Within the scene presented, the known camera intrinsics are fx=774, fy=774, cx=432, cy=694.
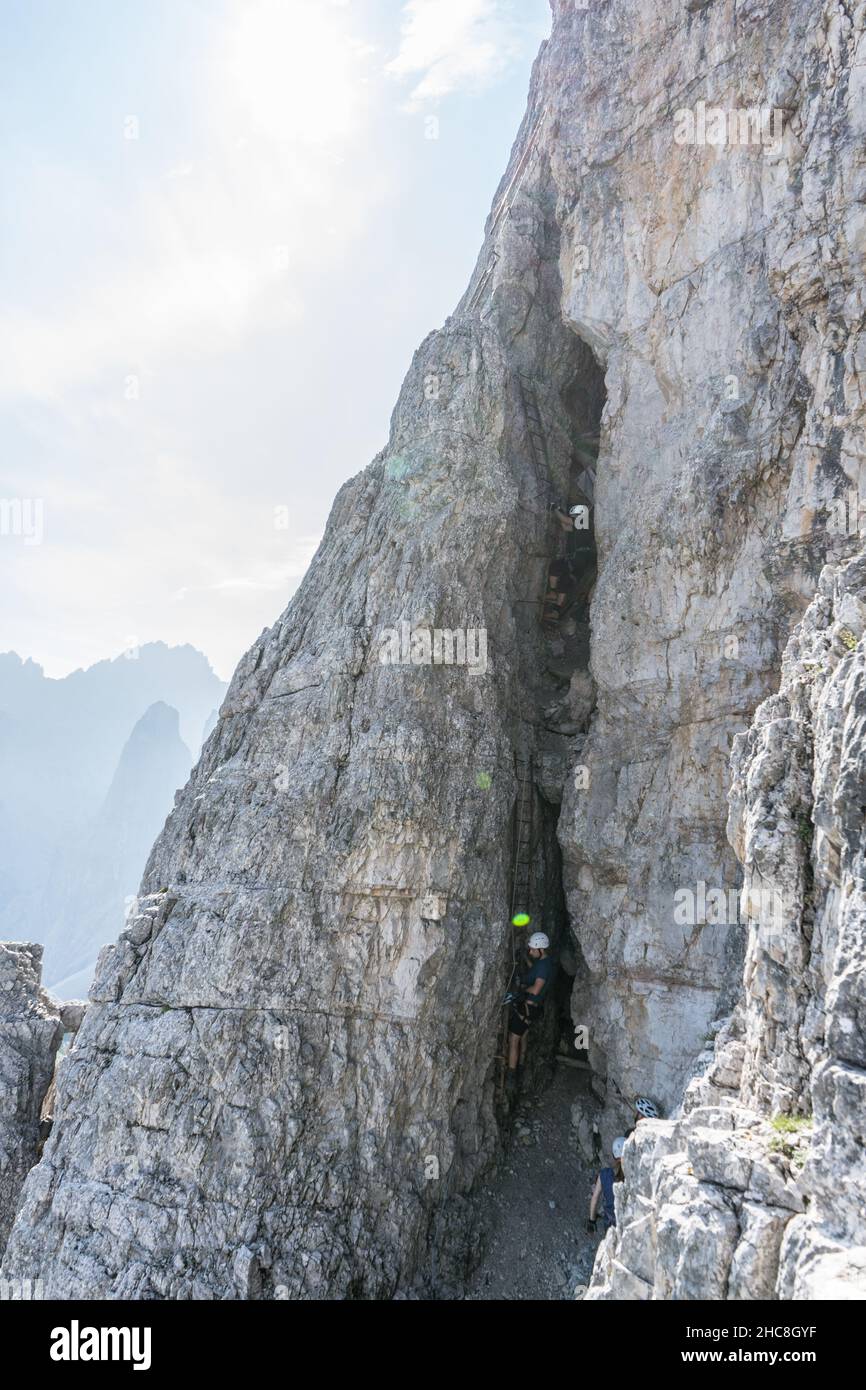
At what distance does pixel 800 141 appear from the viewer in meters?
19.0

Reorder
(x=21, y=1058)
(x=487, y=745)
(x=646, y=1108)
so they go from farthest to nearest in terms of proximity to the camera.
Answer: (x=21, y=1058)
(x=487, y=745)
(x=646, y=1108)

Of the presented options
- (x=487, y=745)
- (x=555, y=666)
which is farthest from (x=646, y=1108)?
(x=555, y=666)

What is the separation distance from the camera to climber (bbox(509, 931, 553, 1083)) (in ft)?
70.2

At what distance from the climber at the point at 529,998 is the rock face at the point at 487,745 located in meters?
0.93

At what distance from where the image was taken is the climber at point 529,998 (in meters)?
21.4

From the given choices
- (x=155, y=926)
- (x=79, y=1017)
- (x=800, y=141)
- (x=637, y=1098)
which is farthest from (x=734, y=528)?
(x=79, y=1017)

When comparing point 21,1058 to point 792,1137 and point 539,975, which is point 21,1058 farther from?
point 792,1137

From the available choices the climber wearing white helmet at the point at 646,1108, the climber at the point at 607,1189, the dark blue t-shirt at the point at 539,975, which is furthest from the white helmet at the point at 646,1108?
the dark blue t-shirt at the point at 539,975

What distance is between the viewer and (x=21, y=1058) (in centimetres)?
2406

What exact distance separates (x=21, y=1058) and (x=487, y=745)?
17.5 meters

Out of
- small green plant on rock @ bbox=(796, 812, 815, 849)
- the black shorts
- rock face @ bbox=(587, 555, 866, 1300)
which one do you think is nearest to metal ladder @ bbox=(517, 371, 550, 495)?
rock face @ bbox=(587, 555, 866, 1300)

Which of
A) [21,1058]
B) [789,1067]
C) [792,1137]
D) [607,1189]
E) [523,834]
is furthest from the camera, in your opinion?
[21,1058]

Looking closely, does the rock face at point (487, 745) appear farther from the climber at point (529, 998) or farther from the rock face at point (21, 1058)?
the rock face at point (21, 1058)
